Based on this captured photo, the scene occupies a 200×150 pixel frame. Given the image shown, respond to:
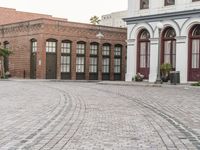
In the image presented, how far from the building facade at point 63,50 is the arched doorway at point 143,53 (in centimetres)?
903

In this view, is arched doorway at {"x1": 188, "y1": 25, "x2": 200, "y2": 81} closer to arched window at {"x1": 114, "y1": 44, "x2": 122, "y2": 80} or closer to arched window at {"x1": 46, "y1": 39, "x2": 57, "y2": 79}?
arched window at {"x1": 46, "y1": 39, "x2": 57, "y2": 79}

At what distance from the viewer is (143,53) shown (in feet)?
118

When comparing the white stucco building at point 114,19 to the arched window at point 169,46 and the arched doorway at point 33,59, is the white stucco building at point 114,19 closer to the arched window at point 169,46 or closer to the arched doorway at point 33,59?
the arched doorway at point 33,59

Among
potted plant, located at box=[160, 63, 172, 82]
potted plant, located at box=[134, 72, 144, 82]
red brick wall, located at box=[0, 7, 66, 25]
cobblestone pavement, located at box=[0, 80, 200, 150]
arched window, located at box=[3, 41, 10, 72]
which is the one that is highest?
red brick wall, located at box=[0, 7, 66, 25]

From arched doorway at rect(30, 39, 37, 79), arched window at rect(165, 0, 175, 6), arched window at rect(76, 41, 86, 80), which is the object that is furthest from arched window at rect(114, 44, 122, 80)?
arched window at rect(165, 0, 175, 6)

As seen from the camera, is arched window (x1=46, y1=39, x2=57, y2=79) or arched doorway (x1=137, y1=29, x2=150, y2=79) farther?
arched window (x1=46, y1=39, x2=57, y2=79)

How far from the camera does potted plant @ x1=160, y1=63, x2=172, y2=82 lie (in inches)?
1262

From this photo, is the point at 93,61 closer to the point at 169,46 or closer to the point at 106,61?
the point at 106,61

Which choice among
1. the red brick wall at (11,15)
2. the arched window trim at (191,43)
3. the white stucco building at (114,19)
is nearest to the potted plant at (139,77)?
the arched window trim at (191,43)

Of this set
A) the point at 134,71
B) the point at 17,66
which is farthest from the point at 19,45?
the point at 134,71

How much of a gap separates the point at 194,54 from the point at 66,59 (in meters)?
14.7

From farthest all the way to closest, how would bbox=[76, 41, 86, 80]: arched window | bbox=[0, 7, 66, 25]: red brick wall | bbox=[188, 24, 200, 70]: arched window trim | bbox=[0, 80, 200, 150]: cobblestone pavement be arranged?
bbox=[0, 7, 66, 25]: red brick wall → bbox=[76, 41, 86, 80]: arched window → bbox=[188, 24, 200, 70]: arched window trim → bbox=[0, 80, 200, 150]: cobblestone pavement

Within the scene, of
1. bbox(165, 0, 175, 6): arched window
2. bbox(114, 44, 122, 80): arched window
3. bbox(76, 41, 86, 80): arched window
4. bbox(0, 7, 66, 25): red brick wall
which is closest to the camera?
bbox(165, 0, 175, 6): arched window

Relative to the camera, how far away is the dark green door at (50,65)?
42.0m
